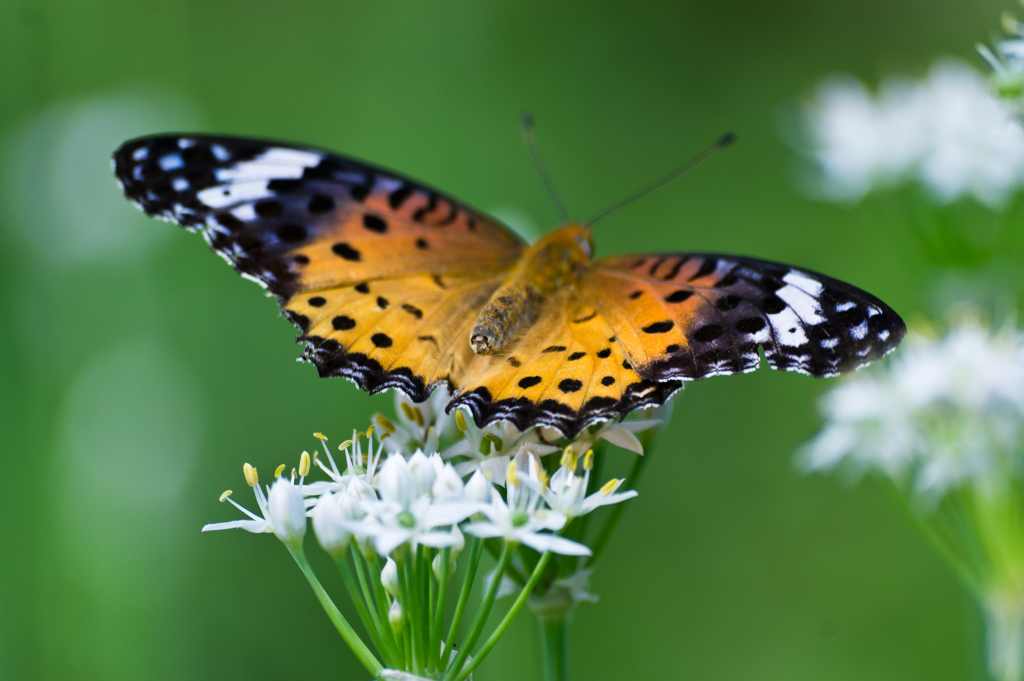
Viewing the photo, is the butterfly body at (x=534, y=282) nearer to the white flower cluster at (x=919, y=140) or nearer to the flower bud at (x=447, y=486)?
the flower bud at (x=447, y=486)

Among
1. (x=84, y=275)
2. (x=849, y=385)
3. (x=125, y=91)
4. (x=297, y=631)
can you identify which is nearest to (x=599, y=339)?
(x=849, y=385)

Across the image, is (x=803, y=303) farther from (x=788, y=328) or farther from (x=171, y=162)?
(x=171, y=162)

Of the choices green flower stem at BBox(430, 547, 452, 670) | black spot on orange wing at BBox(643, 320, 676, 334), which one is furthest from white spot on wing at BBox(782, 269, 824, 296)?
green flower stem at BBox(430, 547, 452, 670)

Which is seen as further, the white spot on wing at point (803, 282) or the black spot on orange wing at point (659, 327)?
the black spot on orange wing at point (659, 327)

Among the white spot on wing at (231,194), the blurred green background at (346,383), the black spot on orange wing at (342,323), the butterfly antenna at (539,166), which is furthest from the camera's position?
the blurred green background at (346,383)

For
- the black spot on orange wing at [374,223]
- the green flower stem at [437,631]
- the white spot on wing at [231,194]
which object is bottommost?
the green flower stem at [437,631]

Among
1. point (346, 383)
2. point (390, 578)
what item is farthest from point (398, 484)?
point (346, 383)

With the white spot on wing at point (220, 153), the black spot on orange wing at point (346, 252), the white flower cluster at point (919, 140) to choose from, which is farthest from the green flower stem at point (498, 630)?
the white flower cluster at point (919, 140)

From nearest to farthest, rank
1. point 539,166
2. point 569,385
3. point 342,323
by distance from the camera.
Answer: point 569,385, point 342,323, point 539,166

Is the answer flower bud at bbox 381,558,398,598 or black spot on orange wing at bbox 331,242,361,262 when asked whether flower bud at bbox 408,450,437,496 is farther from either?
black spot on orange wing at bbox 331,242,361,262
